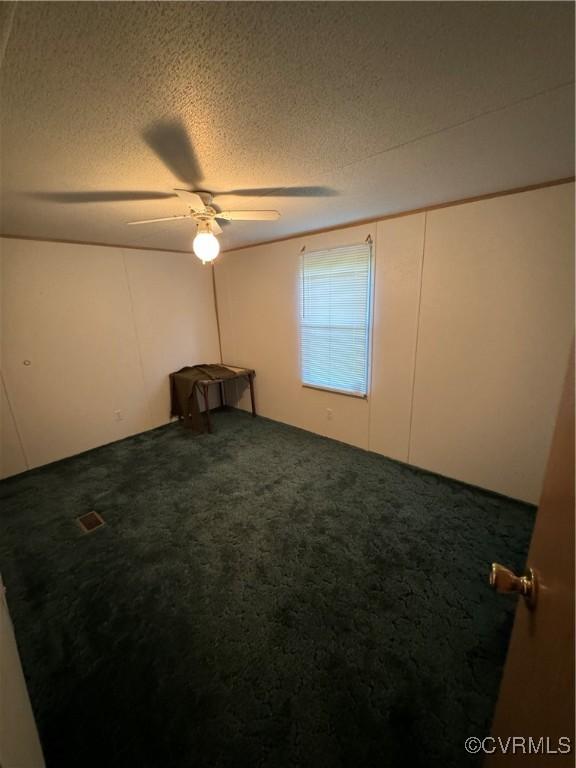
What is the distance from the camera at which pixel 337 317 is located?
3.03m

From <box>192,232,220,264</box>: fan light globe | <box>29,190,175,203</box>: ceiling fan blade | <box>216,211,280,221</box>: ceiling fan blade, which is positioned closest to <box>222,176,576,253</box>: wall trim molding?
<box>216,211,280,221</box>: ceiling fan blade

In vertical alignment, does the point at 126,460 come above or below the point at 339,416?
below

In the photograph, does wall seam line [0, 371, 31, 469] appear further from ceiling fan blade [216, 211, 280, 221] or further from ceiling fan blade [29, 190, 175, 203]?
ceiling fan blade [216, 211, 280, 221]

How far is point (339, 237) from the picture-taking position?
2846 millimetres

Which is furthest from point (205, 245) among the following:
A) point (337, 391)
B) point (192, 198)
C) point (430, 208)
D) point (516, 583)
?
point (516, 583)

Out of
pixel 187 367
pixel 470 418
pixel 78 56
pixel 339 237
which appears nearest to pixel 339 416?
pixel 470 418

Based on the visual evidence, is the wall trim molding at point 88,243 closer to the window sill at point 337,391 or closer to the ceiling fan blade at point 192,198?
the ceiling fan blade at point 192,198

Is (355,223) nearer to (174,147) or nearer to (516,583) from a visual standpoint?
(174,147)

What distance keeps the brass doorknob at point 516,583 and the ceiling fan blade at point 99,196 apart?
2.39 metres

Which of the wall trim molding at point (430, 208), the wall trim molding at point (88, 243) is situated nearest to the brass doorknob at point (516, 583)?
the wall trim molding at point (430, 208)

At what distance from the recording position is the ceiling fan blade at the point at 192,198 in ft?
5.28

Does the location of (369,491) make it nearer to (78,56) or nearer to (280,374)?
(280,374)

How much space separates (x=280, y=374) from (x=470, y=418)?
216cm

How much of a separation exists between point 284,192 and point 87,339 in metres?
2.63
